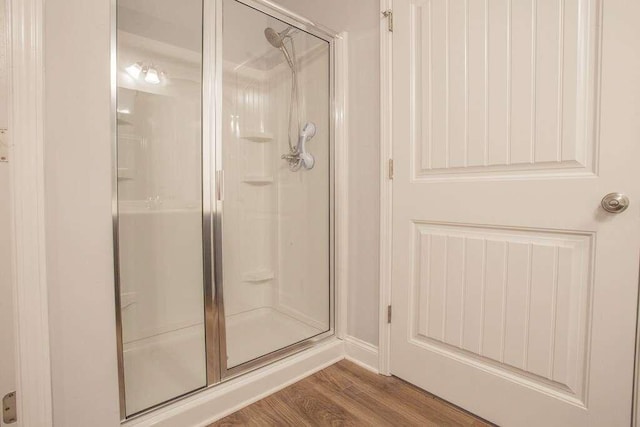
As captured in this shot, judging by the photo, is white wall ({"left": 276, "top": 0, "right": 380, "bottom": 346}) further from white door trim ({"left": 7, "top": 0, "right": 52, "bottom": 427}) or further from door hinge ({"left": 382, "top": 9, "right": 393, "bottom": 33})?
white door trim ({"left": 7, "top": 0, "right": 52, "bottom": 427})

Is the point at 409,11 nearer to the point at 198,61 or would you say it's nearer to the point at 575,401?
the point at 198,61

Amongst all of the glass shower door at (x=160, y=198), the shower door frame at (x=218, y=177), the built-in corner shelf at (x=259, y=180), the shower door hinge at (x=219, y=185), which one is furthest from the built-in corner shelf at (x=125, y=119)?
the built-in corner shelf at (x=259, y=180)

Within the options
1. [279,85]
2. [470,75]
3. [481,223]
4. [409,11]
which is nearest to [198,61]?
[279,85]

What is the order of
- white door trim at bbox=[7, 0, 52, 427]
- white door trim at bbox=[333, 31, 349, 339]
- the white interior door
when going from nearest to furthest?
1. white door trim at bbox=[7, 0, 52, 427]
2. the white interior door
3. white door trim at bbox=[333, 31, 349, 339]

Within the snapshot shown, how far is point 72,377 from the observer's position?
93 cm

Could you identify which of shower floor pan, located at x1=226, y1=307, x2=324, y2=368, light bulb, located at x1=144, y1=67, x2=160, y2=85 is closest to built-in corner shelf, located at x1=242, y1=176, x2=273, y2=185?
light bulb, located at x1=144, y1=67, x2=160, y2=85

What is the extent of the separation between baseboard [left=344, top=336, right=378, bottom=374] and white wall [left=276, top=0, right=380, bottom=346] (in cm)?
3

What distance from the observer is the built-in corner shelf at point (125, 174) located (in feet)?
4.07

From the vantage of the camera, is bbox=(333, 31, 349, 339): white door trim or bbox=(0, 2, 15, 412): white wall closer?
bbox=(0, 2, 15, 412): white wall

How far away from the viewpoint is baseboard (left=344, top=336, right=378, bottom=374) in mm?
1603

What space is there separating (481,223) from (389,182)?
458mm

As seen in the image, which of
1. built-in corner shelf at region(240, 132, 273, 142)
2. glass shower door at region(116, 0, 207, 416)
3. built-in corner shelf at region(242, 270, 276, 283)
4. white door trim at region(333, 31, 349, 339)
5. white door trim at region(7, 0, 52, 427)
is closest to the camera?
white door trim at region(7, 0, 52, 427)

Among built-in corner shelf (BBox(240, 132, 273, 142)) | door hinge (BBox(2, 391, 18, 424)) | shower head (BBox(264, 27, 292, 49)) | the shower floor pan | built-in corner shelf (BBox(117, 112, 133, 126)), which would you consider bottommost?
the shower floor pan

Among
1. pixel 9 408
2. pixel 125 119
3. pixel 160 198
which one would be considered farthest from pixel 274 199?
pixel 9 408
